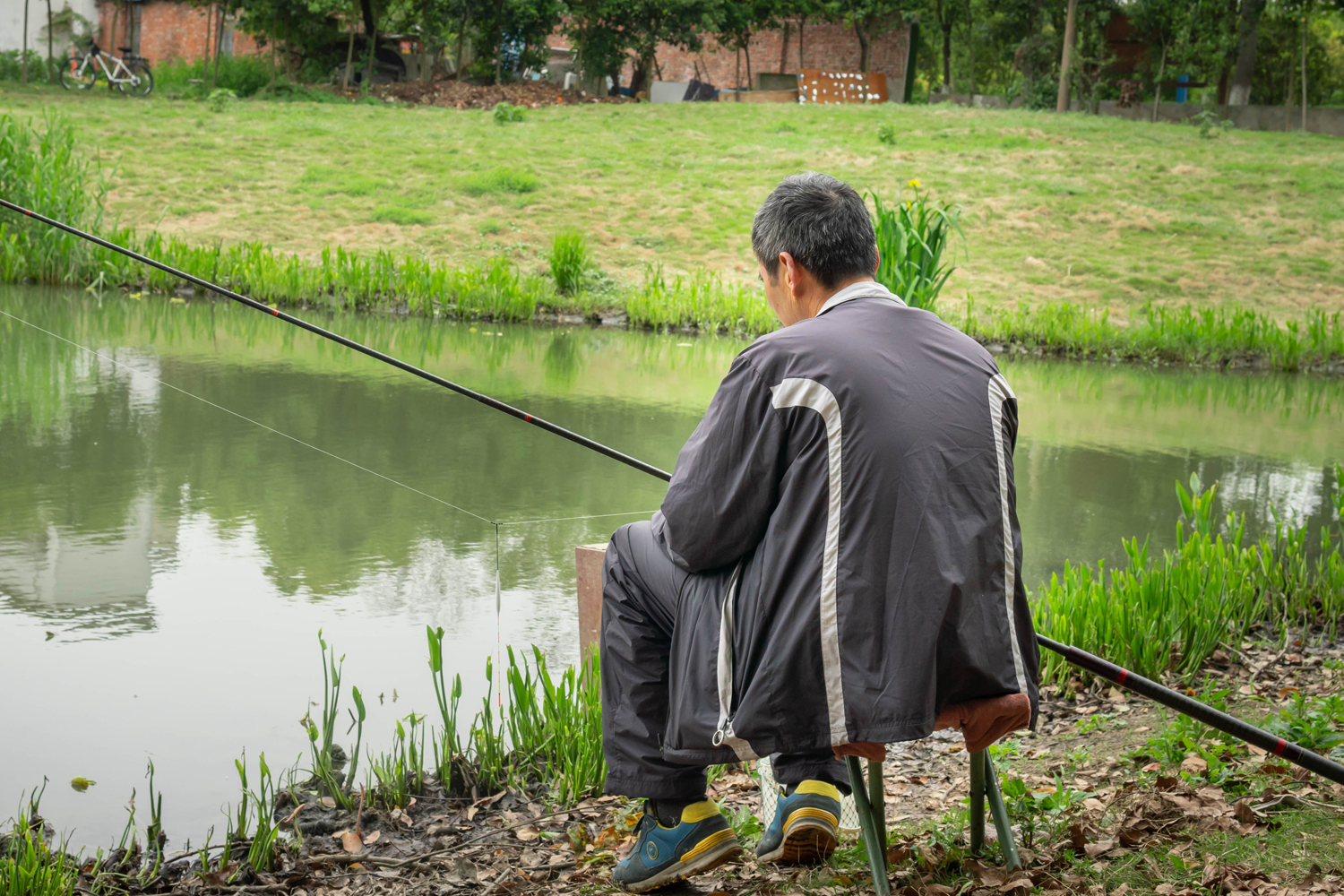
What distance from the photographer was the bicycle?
2380cm

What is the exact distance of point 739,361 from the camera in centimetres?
192

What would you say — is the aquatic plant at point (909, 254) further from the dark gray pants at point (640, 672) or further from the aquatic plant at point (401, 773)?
the dark gray pants at point (640, 672)

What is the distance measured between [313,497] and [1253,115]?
101 ft

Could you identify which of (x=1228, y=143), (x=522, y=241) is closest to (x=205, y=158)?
(x=522, y=241)

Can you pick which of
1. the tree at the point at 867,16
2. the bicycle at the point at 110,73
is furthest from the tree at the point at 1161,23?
the bicycle at the point at 110,73

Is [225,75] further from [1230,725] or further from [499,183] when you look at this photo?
[1230,725]

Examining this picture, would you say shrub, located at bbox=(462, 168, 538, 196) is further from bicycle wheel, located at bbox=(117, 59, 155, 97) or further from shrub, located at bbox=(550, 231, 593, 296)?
bicycle wheel, located at bbox=(117, 59, 155, 97)

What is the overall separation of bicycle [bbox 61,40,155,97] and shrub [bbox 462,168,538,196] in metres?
11.2

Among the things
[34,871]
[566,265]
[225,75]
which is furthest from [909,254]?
[225,75]

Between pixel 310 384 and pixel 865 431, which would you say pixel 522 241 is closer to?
pixel 310 384

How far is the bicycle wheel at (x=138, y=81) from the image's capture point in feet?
79.0

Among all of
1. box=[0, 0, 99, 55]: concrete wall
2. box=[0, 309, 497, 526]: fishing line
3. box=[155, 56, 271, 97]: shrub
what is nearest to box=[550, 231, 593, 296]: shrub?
box=[0, 309, 497, 526]: fishing line

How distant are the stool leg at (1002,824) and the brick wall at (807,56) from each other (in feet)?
111

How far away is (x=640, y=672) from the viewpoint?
2166mm
